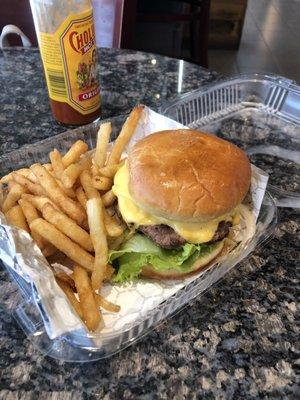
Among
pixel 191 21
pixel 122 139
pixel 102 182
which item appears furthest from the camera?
pixel 191 21

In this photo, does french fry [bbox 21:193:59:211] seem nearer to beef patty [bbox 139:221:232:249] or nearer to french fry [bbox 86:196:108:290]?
french fry [bbox 86:196:108:290]

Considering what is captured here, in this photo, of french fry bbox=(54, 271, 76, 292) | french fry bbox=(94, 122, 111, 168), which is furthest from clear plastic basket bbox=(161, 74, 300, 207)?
french fry bbox=(54, 271, 76, 292)

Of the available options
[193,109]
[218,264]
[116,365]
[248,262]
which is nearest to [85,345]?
[116,365]

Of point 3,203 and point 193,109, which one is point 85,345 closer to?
point 3,203

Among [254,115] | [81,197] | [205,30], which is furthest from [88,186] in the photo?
[205,30]

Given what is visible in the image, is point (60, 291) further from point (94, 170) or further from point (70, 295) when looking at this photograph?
point (94, 170)
